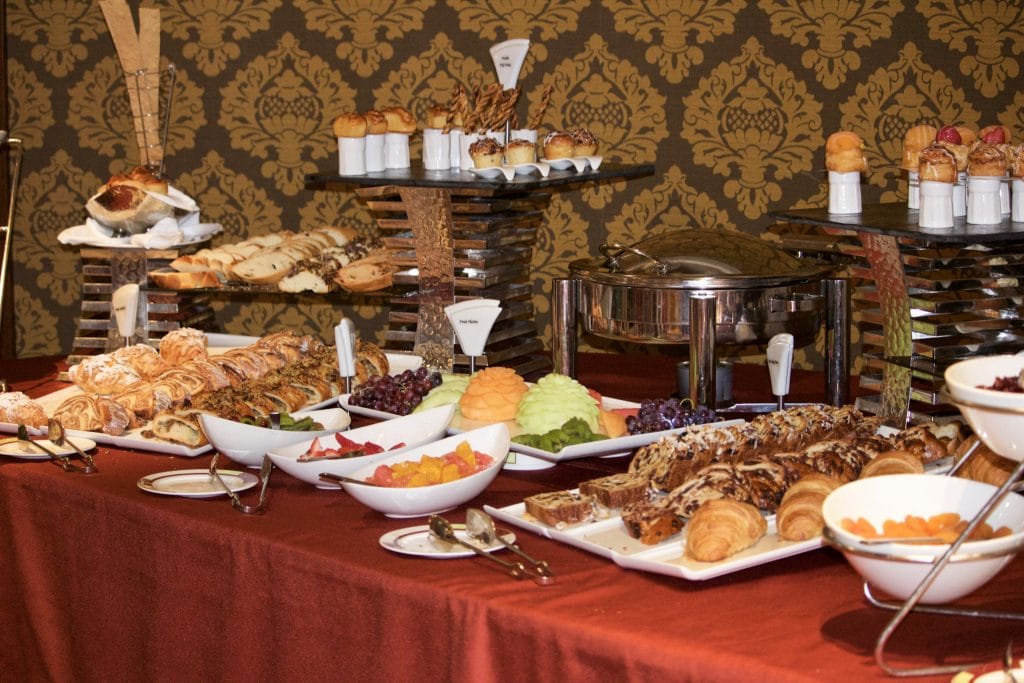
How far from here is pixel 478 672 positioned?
1513 millimetres

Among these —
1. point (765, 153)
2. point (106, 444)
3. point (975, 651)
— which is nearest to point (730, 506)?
point (975, 651)

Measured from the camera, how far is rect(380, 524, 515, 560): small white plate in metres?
1.64

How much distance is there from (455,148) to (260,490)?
1.32 m

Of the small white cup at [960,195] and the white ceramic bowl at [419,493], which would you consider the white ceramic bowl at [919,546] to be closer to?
the white ceramic bowl at [419,493]

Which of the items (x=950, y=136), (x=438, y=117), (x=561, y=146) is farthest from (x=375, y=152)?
(x=950, y=136)

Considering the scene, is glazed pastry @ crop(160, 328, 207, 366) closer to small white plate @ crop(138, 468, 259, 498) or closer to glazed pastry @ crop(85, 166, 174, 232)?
glazed pastry @ crop(85, 166, 174, 232)

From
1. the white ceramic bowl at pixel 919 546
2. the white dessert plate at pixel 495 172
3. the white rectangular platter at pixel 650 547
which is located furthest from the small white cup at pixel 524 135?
the white ceramic bowl at pixel 919 546

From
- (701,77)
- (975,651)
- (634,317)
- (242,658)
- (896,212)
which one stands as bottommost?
(242,658)

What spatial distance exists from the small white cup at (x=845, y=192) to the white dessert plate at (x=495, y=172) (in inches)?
29.2

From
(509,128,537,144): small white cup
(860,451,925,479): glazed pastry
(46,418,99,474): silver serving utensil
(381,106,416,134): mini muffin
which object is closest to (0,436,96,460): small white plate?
(46,418,99,474): silver serving utensil

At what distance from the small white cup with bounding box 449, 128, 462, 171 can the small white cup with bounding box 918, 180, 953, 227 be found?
1198 mm

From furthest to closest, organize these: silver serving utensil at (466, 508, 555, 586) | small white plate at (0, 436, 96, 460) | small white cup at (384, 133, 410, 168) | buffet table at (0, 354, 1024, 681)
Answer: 1. small white cup at (384, 133, 410, 168)
2. small white plate at (0, 436, 96, 460)
3. silver serving utensil at (466, 508, 555, 586)
4. buffet table at (0, 354, 1024, 681)

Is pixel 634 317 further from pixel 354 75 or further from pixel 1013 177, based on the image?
pixel 354 75

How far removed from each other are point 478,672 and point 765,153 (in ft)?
8.69
